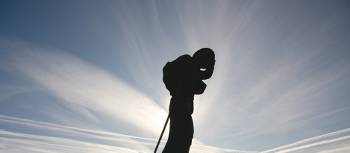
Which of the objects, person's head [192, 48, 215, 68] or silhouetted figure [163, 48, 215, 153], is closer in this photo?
silhouetted figure [163, 48, 215, 153]

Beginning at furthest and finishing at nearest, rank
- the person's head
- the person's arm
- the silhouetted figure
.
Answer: the person's arm < the person's head < the silhouetted figure

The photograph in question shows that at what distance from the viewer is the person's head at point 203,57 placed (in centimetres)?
835

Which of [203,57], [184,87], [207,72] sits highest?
[203,57]

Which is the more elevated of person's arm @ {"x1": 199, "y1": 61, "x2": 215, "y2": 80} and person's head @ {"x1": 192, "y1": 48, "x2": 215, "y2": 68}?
person's head @ {"x1": 192, "y1": 48, "x2": 215, "y2": 68}

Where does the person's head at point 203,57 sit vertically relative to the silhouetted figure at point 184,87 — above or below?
above

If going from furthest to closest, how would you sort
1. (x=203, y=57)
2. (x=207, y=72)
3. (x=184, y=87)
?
(x=207, y=72) → (x=203, y=57) → (x=184, y=87)

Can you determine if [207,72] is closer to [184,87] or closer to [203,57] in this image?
[203,57]

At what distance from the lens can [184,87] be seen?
8141 millimetres

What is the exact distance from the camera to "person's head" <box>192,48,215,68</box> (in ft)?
27.4

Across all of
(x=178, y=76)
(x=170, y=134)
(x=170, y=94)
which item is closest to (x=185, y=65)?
(x=178, y=76)

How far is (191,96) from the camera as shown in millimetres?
8258

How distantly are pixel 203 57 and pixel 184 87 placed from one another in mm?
889

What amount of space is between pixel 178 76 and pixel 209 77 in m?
0.88

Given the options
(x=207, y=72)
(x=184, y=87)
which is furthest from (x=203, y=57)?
(x=184, y=87)
